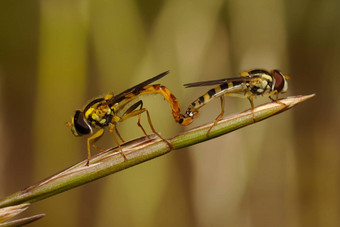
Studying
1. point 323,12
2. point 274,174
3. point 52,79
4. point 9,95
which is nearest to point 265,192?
point 274,174

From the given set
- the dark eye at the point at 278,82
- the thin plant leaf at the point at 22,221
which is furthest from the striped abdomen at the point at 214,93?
the thin plant leaf at the point at 22,221

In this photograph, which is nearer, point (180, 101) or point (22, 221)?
point (22, 221)

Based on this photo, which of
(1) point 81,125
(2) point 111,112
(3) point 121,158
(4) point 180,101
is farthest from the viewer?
(4) point 180,101

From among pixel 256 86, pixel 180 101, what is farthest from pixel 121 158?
pixel 180 101

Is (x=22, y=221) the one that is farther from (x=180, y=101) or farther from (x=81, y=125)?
(x=180, y=101)

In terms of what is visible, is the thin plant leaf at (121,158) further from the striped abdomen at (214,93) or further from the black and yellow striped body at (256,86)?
the black and yellow striped body at (256,86)

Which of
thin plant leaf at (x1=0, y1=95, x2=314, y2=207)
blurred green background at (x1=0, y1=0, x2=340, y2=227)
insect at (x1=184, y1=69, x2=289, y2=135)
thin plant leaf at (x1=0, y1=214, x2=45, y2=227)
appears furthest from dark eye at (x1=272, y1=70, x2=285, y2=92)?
thin plant leaf at (x1=0, y1=214, x2=45, y2=227)

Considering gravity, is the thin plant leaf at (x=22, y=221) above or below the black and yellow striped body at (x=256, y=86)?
below

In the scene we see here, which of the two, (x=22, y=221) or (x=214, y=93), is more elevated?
(x=214, y=93)

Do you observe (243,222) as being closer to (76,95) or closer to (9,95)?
(76,95)
